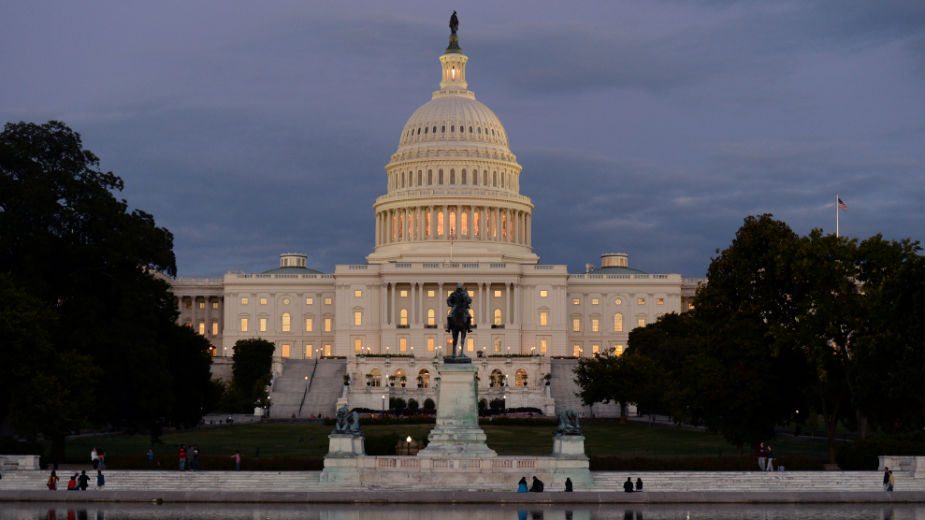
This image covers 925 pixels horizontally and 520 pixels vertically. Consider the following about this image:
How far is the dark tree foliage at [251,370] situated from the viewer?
13950 centimetres

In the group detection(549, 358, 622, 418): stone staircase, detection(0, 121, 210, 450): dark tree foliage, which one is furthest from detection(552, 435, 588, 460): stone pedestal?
detection(549, 358, 622, 418): stone staircase

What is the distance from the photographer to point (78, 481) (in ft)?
187

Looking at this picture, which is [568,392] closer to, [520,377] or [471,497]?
[520,377]

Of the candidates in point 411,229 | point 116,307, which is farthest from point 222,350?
point 116,307

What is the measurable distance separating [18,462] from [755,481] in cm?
2741

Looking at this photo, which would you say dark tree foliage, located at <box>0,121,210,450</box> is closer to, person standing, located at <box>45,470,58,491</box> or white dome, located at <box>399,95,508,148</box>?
person standing, located at <box>45,470,58,491</box>

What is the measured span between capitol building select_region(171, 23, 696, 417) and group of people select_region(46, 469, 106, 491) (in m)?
109

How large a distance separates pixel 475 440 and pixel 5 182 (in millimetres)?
25547

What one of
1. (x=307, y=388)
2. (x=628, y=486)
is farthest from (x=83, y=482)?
(x=307, y=388)

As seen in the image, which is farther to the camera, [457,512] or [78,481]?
[78,481]

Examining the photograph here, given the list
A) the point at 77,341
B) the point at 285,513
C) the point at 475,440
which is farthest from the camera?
the point at 77,341

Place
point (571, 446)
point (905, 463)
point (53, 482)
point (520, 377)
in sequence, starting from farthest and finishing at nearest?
point (520, 377) → point (905, 463) → point (571, 446) → point (53, 482)

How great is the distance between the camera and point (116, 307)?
2872 inches

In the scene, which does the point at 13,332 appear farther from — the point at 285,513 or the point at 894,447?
the point at 894,447
